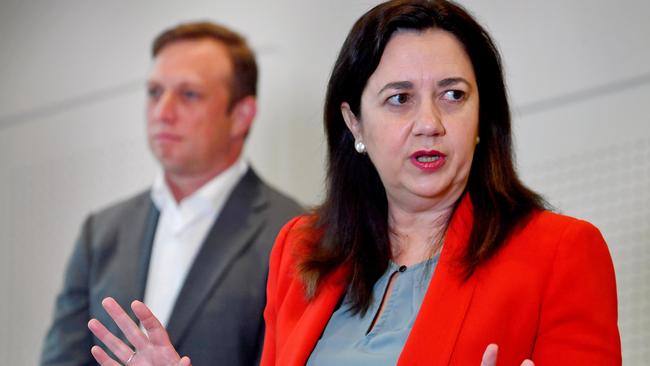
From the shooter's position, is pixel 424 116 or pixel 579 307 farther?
pixel 424 116

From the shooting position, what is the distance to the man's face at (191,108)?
3.66 meters

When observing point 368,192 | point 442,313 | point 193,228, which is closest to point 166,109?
point 193,228

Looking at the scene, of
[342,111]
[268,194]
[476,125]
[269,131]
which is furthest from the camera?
[269,131]

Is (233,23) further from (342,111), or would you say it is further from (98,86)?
(342,111)

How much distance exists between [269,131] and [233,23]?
520 mm

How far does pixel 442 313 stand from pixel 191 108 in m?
2.00

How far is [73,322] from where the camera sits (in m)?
3.44

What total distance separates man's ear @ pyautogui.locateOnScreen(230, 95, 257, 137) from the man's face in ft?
0.09

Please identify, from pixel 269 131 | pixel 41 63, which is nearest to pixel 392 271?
pixel 269 131

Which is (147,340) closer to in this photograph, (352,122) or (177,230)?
(352,122)

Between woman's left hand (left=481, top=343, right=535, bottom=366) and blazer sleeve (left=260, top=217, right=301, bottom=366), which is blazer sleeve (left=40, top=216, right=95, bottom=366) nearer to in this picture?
blazer sleeve (left=260, top=217, right=301, bottom=366)

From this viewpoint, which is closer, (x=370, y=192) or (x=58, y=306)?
(x=370, y=192)

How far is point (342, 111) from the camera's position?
2.29 meters

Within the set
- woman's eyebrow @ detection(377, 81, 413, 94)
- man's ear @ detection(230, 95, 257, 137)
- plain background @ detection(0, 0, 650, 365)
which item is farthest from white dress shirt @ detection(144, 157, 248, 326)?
woman's eyebrow @ detection(377, 81, 413, 94)
